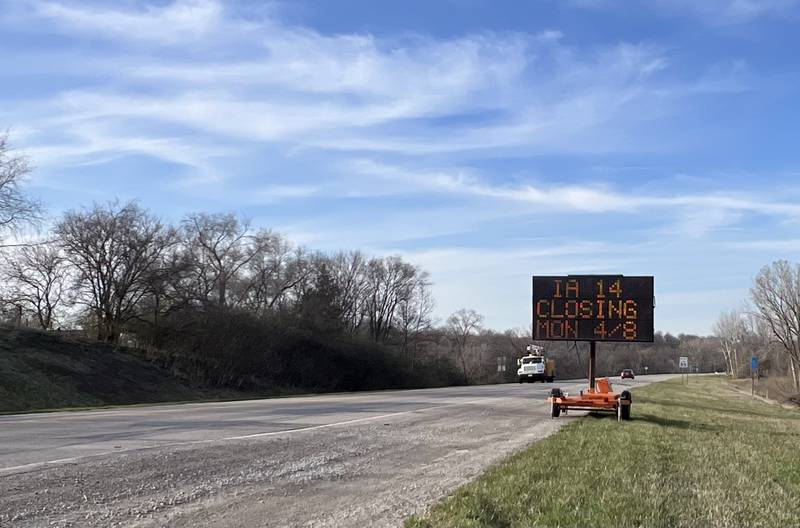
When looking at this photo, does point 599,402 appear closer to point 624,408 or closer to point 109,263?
point 624,408

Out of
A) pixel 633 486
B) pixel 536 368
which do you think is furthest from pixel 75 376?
pixel 536 368

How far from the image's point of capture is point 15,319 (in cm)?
Result: 5025

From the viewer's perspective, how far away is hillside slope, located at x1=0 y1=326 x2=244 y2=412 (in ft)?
105

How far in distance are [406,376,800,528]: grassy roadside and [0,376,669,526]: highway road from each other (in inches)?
30.0

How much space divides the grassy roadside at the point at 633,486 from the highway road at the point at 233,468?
0.76m

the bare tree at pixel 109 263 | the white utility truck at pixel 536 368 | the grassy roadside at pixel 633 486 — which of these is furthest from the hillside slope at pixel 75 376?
the white utility truck at pixel 536 368

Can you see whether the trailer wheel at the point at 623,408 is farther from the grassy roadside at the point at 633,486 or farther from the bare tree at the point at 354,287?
the bare tree at the point at 354,287

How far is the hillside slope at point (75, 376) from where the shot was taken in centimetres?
3203

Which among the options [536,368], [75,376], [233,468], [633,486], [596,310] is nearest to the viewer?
[633,486]

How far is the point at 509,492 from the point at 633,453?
5.16 meters

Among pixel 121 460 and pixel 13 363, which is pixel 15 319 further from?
pixel 121 460

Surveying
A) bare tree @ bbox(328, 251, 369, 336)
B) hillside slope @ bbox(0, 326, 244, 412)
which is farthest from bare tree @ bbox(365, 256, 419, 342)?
hillside slope @ bbox(0, 326, 244, 412)

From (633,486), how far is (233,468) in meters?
5.77

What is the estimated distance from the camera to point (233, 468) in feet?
34.9
